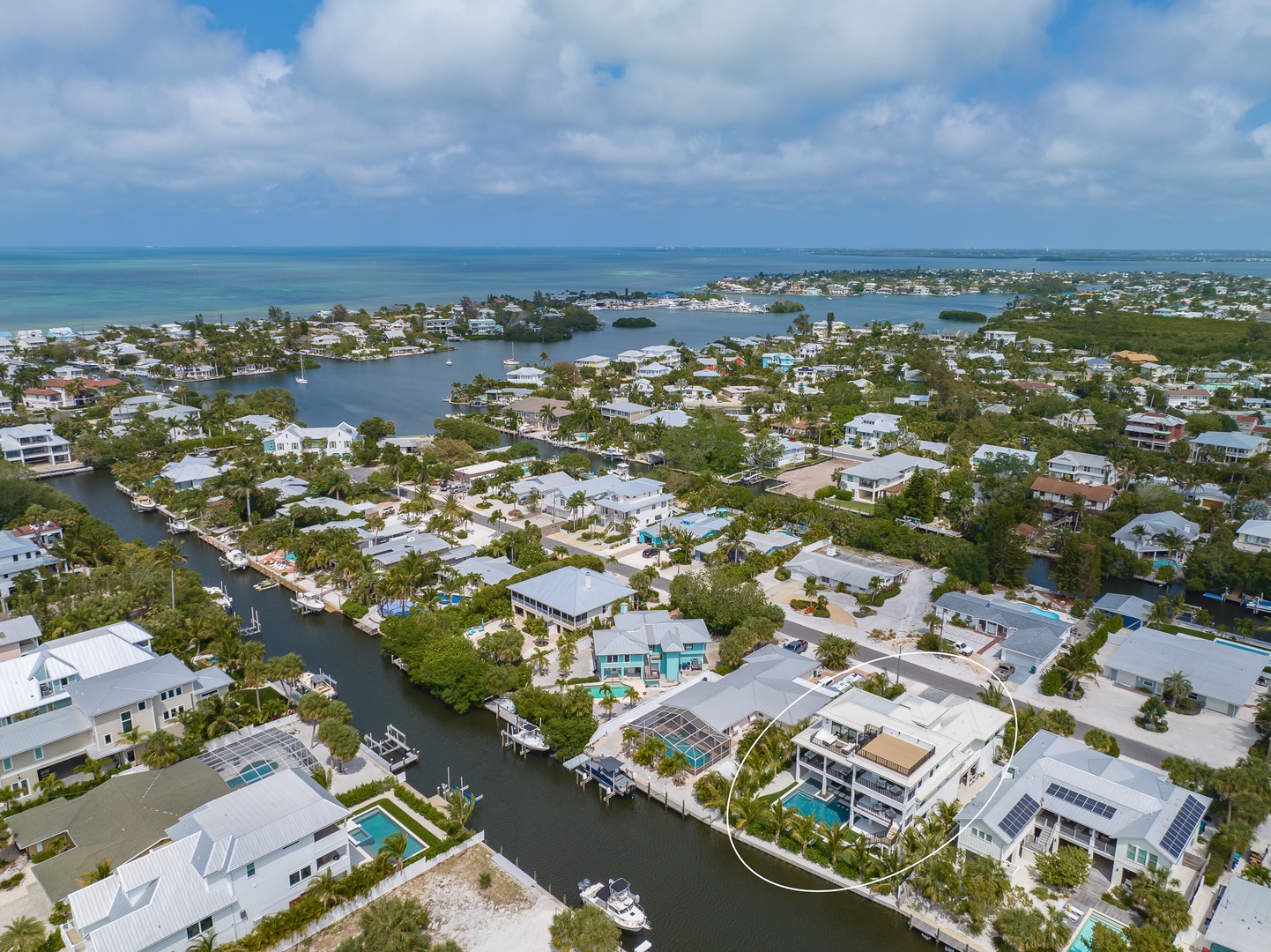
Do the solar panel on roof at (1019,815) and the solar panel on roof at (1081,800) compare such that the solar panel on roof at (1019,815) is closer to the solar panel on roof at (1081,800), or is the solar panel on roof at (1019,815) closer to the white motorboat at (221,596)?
the solar panel on roof at (1081,800)

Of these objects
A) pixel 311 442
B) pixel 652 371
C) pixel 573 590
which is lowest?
pixel 573 590

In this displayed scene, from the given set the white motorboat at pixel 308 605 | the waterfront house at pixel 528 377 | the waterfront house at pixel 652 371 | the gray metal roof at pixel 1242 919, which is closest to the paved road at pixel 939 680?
the gray metal roof at pixel 1242 919

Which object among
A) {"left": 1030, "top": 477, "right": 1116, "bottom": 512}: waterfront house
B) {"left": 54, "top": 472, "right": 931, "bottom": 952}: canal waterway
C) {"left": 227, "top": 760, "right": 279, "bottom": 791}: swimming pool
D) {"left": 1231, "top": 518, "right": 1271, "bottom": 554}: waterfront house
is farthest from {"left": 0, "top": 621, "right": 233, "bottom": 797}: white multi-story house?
{"left": 1231, "top": 518, "right": 1271, "bottom": 554}: waterfront house

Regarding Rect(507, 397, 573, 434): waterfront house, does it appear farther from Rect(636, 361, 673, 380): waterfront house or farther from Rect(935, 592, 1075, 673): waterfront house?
Rect(935, 592, 1075, 673): waterfront house

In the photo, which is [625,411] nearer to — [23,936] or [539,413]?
[539,413]

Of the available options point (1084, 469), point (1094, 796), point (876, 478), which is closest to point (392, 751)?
point (1094, 796)

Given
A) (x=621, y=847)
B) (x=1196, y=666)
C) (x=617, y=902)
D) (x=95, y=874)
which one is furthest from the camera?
(x=1196, y=666)

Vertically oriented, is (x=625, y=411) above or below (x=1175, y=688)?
above

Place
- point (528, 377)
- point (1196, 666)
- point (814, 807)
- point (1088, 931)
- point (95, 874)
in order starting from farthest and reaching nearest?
point (528, 377)
point (1196, 666)
point (814, 807)
point (1088, 931)
point (95, 874)
